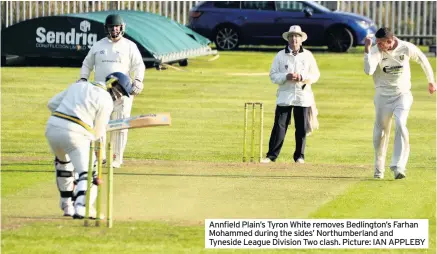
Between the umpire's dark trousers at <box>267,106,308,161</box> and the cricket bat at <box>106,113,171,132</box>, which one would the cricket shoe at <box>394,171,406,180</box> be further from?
the cricket bat at <box>106,113,171,132</box>

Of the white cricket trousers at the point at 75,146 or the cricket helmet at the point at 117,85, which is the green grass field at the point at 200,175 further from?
the cricket helmet at the point at 117,85

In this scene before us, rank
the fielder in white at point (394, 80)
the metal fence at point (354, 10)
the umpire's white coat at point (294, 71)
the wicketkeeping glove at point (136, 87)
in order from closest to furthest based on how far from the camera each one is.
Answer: the fielder in white at point (394, 80), the wicketkeeping glove at point (136, 87), the umpire's white coat at point (294, 71), the metal fence at point (354, 10)

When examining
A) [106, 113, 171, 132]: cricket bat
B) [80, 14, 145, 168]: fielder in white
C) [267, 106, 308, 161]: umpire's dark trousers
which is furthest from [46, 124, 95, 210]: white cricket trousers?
[267, 106, 308, 161]: umpire's dark trousers

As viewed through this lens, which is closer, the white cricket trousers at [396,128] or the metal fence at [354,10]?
the white cricket trousers at [396,128]

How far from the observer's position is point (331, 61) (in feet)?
119

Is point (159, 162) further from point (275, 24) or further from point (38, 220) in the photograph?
point (275, 24)

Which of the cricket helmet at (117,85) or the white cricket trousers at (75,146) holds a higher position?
the cricket helmet at (117,85)

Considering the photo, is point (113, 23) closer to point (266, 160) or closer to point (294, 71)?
point (294, 71)

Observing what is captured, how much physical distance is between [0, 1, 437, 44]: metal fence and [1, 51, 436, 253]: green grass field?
39.6ft

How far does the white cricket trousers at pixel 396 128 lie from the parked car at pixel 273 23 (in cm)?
2128

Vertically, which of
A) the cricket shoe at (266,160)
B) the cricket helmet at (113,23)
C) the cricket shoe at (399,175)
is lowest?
the cricket shoe at (266,160)

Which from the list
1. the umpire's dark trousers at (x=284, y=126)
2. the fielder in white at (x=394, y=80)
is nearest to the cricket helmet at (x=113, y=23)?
the umpire's dark trousers at (x=284, y=126)

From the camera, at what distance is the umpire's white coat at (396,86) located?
16.3m

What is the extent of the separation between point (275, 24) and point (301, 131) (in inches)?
792
